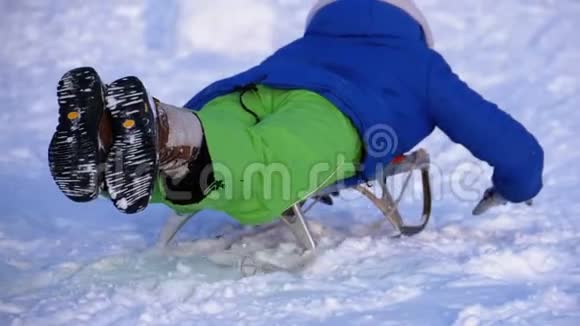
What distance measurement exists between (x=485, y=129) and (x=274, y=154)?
525mm

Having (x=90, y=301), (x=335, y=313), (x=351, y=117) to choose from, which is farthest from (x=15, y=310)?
(x=351, y=117)

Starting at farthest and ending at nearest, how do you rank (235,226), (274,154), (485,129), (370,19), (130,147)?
(235,226) → (370,19) → (485,129) → (274,154) → (130,147)

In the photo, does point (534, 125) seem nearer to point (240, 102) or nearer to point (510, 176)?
point (510, 176)

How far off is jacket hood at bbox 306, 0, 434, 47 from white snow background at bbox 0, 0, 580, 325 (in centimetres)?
46

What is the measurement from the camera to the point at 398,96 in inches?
80.9

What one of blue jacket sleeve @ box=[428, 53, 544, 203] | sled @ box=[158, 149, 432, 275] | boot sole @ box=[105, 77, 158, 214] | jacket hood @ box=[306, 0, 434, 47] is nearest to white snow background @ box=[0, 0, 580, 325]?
sled @ box=[158, 149, 432, 275]

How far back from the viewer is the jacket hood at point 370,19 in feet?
7.12

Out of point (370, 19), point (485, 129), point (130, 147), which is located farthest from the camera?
point (370, 19)

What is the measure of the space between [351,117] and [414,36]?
0.35 meters

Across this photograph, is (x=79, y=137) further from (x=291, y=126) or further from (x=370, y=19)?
(x=370, y=19)

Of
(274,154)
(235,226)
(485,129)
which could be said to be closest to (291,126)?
(274,154)

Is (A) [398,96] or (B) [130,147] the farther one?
(A) [398,96]

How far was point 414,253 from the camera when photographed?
2053 mm

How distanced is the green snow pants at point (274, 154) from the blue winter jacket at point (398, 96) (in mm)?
51
